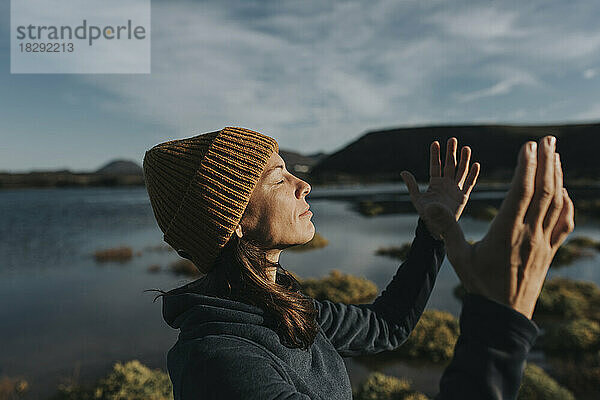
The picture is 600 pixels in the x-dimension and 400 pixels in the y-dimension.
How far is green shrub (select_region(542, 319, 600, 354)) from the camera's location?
10.8 metres

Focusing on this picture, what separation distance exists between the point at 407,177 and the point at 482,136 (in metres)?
119

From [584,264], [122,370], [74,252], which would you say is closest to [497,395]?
[122,370]

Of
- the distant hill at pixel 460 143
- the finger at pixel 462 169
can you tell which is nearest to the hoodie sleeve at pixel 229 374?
the finger at pixel 462 169

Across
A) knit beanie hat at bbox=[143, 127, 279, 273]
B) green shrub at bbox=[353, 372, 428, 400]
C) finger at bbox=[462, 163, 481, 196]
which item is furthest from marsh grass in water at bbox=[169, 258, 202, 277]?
finger at bbox=[462, 163, 481, 196]

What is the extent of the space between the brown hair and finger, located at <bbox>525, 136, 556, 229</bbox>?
1.03 metres

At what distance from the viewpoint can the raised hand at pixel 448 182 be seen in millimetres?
1708

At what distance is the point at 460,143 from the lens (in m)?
115

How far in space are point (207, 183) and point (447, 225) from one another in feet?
3.39

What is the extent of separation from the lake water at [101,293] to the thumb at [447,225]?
155 cm

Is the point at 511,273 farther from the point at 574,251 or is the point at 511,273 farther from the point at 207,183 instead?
the point at 574,251

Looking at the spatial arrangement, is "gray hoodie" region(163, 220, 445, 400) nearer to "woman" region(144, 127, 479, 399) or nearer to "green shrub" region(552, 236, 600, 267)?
"woman" region(144, 127, 479, 399)

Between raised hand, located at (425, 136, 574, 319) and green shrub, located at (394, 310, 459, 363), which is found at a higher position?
raised hand, located at (425, 136, 574, 319)

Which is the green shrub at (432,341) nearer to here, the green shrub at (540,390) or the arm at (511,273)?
the green shrub at (540,390)

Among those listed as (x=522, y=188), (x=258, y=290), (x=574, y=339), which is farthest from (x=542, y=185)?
(x=574, y=339)
